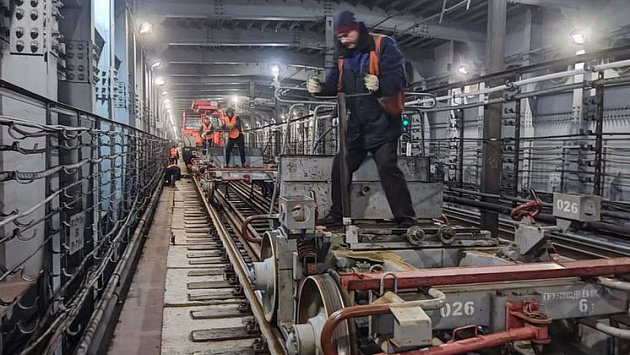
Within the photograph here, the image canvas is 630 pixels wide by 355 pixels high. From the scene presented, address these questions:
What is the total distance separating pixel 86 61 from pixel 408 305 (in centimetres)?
571

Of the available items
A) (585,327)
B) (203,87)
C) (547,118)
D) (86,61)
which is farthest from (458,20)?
(203,87)

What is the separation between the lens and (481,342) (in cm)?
213

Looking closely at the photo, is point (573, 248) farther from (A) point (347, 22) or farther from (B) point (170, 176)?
(B) point (170, 176)

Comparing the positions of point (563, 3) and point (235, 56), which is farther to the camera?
point (235, 56)

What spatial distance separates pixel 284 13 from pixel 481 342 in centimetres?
1326

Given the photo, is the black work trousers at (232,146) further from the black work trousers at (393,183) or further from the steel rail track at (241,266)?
the black work trousers at (393,183)

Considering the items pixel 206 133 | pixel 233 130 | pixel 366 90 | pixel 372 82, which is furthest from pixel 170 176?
pixel 372 82

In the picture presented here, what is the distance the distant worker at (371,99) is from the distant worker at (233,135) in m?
10.00

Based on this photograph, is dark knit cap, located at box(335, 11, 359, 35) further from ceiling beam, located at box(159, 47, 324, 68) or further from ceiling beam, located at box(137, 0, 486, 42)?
ceiling beam, located at box(159, 47, 324, 68)

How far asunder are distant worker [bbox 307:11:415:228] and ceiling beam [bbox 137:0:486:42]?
1049 centimetres

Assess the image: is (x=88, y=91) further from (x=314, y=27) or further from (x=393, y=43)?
(x=314, y=27)

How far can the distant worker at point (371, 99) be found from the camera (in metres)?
3.86

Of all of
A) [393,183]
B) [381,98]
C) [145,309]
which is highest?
[381,98]

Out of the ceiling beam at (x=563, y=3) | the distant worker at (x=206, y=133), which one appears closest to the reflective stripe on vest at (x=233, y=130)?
the distant worker at (x=206, y=133)
